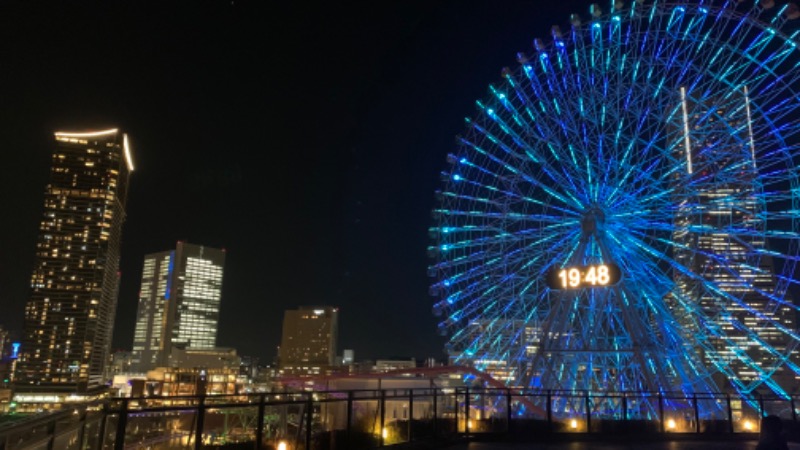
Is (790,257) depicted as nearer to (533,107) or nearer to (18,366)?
(533,107)

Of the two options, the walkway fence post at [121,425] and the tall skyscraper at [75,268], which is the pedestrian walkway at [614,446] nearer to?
the walkway fence post at [121,425]

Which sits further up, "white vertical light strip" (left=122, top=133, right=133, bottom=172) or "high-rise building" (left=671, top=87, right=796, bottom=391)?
"white vertical light strip" (left=122, top=133, right=133, bottom=172)

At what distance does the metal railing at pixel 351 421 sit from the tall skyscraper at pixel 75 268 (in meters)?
143

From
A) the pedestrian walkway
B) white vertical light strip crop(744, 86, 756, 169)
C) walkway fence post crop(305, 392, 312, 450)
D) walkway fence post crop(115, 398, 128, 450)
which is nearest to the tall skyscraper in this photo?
the pedestrian walkway

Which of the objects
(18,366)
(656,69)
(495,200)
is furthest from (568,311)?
(18,366)

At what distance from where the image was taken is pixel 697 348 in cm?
2656

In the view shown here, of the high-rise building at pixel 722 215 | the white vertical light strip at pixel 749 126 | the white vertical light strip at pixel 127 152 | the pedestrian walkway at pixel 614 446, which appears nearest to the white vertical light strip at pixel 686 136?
the high-rise building at pixel 722 215

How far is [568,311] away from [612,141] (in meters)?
7.62

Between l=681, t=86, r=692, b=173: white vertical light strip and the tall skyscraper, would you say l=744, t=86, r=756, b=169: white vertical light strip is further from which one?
the tall skyscraper

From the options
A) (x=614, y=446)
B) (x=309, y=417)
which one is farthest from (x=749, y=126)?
(x=309, y=417)

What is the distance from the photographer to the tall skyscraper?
143375 mm

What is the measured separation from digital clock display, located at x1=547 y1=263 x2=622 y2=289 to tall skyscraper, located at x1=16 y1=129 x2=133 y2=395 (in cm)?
13950

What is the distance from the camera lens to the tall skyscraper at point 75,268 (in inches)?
5645

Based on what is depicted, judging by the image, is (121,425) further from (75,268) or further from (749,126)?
(75,268)
